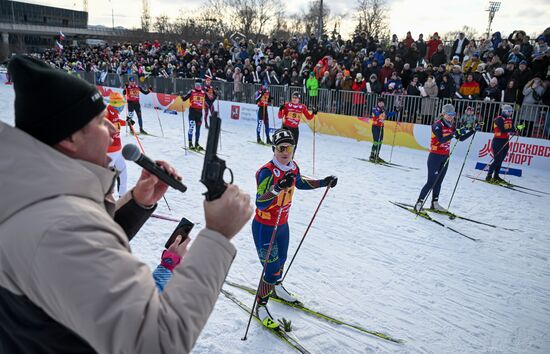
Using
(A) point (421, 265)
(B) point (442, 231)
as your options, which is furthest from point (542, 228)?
(A) point (421, 265)

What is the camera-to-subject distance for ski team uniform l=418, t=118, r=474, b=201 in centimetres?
761

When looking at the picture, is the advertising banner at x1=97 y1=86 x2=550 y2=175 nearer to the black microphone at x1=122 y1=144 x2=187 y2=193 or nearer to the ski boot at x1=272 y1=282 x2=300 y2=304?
the ski boot at x1=272 y1=282 x2=300 y2=304

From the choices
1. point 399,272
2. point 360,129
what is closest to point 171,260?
point 399,272

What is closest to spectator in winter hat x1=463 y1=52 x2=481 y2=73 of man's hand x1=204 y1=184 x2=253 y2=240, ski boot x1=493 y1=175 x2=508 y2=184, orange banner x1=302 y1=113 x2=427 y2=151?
orange banner x1=302 y1=113 x2=427 y2=151

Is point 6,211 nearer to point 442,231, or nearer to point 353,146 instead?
point 442,231

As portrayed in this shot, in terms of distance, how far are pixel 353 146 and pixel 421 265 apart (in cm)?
929

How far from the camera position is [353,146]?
47.3 ft

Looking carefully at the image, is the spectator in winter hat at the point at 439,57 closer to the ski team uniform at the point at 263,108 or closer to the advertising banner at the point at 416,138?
the advertising banner at the point at 416,138

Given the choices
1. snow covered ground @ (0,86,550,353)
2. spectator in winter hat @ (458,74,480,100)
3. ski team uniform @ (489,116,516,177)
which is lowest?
snow covered ground @ (0,86,550,353)

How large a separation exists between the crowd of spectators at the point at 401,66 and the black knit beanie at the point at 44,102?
13680mm

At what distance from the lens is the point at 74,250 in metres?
0.91

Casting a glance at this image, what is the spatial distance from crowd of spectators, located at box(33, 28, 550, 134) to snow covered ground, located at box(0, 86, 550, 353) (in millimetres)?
4637

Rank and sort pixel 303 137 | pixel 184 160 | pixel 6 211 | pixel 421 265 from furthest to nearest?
1. pixel 303 137
2. pixel 184 160
3. pixel 421 265
4. pixel 6 211

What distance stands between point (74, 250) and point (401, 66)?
1599 cm
